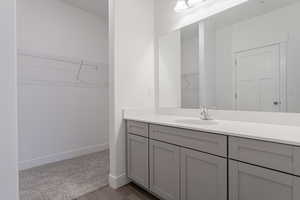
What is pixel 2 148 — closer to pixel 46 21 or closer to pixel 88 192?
pixel 88 192

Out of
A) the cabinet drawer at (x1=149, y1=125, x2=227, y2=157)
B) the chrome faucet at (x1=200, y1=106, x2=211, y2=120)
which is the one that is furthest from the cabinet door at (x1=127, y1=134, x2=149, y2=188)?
the chrome faucet at (x1=200, y1=106, x2=211, y2=120)

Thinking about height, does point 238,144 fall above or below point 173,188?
above

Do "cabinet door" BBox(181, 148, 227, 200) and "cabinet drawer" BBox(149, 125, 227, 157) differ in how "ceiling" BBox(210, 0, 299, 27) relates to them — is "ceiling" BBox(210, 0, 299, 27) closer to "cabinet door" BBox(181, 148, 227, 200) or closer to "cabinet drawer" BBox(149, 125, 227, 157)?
"cabinet drawer" BBox(149, 125, 227, 157)

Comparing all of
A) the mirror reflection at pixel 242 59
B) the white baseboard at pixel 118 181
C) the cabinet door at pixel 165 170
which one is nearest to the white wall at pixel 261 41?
the mirror reflection at pixel 242 59

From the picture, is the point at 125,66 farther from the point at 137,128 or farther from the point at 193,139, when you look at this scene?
the point at 193,139

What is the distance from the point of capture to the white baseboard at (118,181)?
1938 mm

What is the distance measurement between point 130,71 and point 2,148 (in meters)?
1.76

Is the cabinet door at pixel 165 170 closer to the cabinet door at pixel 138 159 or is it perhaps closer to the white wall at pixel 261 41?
the cabinet door at pixel 138 159

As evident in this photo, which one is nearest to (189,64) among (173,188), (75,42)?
(173,188)

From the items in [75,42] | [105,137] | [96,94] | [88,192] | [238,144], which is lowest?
[88,192]

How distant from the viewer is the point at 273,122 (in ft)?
4.52

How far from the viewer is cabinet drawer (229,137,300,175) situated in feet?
2.78

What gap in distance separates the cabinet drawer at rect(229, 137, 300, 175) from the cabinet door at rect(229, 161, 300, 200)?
4 cm

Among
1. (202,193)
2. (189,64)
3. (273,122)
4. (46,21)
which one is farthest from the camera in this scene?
(46,21)
